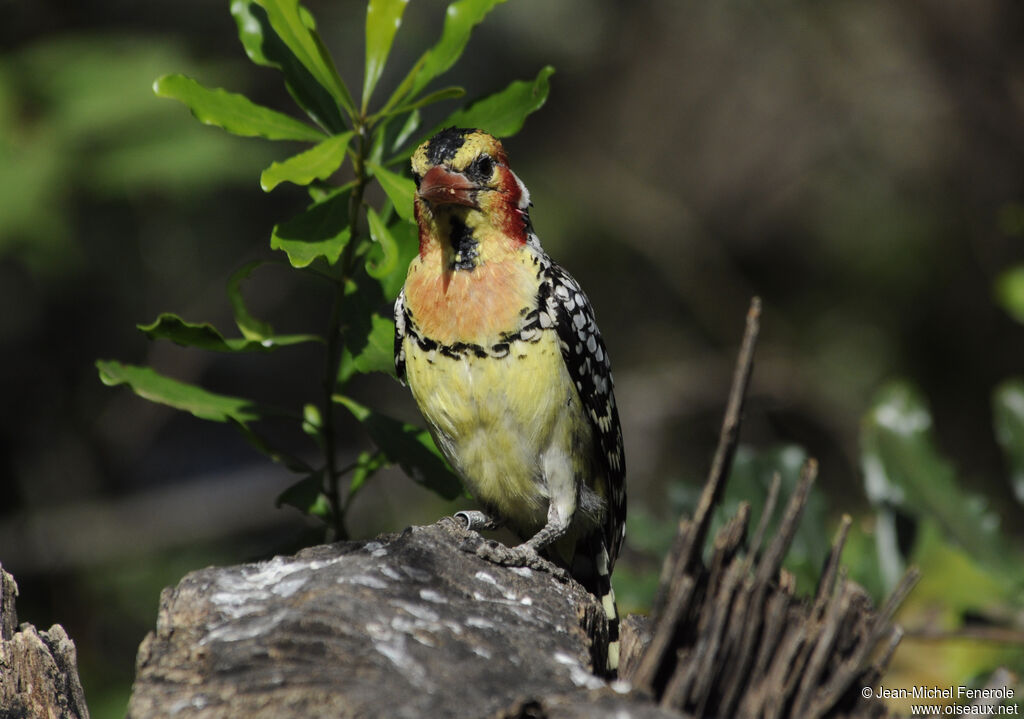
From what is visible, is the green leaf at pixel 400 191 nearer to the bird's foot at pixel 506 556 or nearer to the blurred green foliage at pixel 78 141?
the bird's foot at pixel 506 556

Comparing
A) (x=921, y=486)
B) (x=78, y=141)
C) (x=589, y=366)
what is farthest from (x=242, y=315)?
(x=921, y=486)

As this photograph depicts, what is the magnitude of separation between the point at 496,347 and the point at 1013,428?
2.33 meters

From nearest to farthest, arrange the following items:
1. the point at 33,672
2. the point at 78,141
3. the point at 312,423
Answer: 1. the point at 33,672
2. the point at 312,423
3. the point at 78,141

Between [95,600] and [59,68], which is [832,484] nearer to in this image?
[95,600]

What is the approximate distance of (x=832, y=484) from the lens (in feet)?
28.2

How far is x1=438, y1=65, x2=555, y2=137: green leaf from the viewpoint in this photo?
3354 millimetres

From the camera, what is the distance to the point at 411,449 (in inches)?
140

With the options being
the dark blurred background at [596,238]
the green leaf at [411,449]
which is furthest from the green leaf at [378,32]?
the dark blurred background at [596,238]

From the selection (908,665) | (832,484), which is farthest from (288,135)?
(832,484)

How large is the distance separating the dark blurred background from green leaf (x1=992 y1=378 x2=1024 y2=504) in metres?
3.65

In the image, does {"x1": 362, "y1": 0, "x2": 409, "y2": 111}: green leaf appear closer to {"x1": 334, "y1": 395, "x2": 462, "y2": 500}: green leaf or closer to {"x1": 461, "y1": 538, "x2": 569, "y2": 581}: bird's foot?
{"x1": 334, "y1": 395, "x2": 462, "y2": 500}: green leaf

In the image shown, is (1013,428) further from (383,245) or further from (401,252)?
(383,245)

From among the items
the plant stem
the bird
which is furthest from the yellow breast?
the plant stem

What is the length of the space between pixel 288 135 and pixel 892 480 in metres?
2.73
